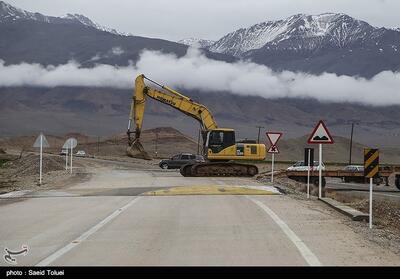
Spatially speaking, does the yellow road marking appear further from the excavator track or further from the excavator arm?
the excavator arm

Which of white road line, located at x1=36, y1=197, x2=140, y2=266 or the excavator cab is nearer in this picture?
white road line, located at x1=36, y1=197, x2=140, y2=266

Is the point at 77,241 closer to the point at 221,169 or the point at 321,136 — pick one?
the point at 321,136

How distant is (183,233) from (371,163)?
17.6 feet

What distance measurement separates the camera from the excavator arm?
44250 mm

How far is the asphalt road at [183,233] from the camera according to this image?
34.7 ft

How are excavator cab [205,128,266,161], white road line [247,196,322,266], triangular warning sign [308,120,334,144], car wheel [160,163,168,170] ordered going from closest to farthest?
1. white road line [247,196,322,266]
2. triangular warning sign [308,120,334,144]
3. excavator cab [205,128,266,161]
4. car wheel [160,163,168,170]

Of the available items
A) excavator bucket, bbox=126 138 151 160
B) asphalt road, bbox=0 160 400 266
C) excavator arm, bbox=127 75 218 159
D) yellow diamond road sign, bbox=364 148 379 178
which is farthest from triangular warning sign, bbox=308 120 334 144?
excavator bucket, bbox=126 138 151 160

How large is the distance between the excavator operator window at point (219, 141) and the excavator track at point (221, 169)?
100 centimetres

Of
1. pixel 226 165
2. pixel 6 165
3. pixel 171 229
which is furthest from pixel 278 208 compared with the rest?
pixel 6 165

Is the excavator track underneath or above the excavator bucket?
underneath

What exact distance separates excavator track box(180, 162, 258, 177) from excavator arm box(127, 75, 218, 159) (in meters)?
3.49

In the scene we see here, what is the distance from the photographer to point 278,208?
19.2 metres

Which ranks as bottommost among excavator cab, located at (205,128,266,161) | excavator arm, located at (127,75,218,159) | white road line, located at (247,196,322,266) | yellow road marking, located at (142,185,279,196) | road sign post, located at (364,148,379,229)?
white road line, located at (247,196,322,266)
